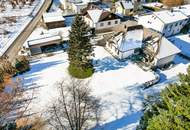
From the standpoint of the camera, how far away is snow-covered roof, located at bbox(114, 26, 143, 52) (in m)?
36.8

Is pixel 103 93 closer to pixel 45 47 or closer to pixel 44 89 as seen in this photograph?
pixel 44 89

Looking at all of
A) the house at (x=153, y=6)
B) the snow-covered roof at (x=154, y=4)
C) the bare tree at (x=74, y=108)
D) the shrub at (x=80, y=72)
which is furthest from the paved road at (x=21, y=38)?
the snow-covered roof at (x=154, y=4)

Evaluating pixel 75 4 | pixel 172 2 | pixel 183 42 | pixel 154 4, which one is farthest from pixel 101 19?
pixel 172 2

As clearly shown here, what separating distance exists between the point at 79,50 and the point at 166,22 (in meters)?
21.2

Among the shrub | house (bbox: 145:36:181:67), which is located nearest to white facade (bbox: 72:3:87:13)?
house (bbox: 145:36:181:67)

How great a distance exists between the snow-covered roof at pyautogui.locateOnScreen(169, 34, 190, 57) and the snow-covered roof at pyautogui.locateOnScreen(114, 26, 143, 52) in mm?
9410

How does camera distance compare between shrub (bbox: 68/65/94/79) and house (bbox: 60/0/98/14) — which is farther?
house (bbox: 60/0/98/14)

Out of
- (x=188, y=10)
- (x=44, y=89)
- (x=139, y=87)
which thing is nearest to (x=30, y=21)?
(x=44, y=89)

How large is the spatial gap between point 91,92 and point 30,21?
27252mm

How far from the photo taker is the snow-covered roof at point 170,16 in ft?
146

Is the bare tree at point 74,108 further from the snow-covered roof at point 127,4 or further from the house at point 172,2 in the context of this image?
the house at point 172,2

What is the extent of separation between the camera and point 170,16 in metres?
45.9

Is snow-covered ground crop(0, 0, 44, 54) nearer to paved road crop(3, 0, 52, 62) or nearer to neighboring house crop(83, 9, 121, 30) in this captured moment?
paved road crop(3, 0, 52, 62)

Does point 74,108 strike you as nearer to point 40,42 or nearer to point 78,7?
point 40,42
